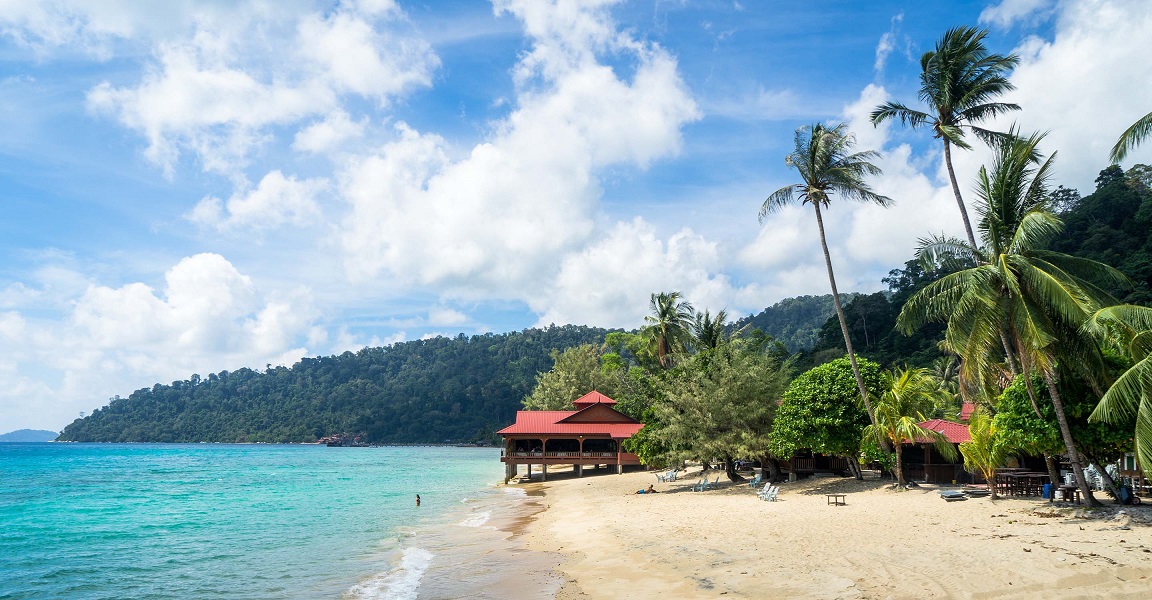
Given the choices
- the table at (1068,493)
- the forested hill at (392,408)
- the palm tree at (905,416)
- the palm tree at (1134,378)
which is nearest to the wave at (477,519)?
the palm tree at (905,416)

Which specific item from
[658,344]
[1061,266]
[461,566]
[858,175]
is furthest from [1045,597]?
[658,344]

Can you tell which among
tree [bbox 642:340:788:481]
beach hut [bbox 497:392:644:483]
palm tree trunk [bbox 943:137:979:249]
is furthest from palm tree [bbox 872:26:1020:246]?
beach hut [bbox 497:392:644:483]

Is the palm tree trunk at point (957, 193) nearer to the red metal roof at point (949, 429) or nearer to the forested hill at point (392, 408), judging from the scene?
the red metal roof at point (949, 429)

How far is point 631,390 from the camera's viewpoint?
5903 cm

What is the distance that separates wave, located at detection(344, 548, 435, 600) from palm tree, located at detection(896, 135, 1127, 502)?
14109mm

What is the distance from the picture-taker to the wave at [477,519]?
999 inches

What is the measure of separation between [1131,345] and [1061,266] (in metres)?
3.73

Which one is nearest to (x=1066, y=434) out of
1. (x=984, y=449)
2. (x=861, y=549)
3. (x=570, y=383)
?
(x=984, y=449)

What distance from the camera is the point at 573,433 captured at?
4409 centimetres

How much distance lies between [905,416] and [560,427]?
83.8 ft

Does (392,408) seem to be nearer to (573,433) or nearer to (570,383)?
(570,383)

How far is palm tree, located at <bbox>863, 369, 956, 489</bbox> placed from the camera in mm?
22703

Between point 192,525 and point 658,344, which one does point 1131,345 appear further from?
point 658,344

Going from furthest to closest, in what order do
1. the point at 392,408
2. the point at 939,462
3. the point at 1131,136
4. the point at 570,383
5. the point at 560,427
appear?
the point at 392,408
the point at 570,383
the point at 560,427
the point at 939,462
the point at 1131,136
